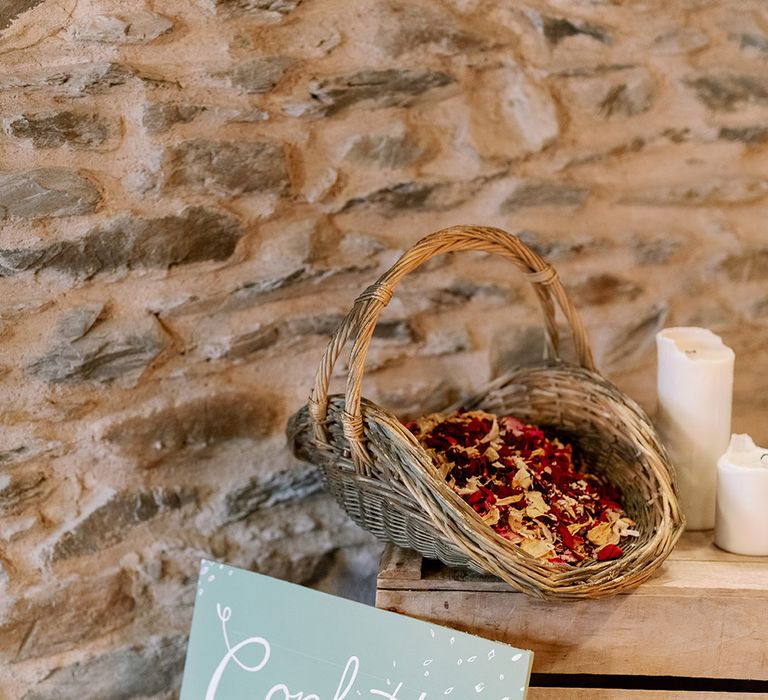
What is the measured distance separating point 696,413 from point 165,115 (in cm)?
95

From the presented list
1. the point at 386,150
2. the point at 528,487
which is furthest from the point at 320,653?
the point at 386,150

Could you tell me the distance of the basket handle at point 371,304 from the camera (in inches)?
42.8

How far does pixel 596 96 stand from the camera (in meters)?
1.47

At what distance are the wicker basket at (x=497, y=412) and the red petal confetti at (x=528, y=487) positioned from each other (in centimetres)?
4

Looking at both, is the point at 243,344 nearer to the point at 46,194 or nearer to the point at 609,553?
the point at 46,194

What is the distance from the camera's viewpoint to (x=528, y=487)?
→ 1.18 meters

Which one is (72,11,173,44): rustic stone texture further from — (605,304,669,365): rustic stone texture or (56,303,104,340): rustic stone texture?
(605,304,669,365): rustic stone texture

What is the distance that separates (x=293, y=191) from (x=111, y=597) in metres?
0.74

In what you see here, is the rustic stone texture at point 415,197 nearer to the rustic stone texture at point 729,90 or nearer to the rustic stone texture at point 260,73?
the rustic stone texture at point 260,73

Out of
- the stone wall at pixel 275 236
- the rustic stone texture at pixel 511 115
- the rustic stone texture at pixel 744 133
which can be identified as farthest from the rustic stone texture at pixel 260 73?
the rustic stone texture at pixel 744 133

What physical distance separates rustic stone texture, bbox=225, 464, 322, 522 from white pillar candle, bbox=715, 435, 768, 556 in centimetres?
65

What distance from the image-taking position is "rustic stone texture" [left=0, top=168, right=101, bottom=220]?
1.23 metres

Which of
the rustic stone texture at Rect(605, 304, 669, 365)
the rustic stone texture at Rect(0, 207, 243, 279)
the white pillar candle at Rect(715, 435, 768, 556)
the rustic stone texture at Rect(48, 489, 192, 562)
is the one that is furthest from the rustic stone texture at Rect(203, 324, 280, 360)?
the white pillar candle at Rect(715, 435, 768, 556)

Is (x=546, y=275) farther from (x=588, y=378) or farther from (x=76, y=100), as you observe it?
(x=76, y=100)
